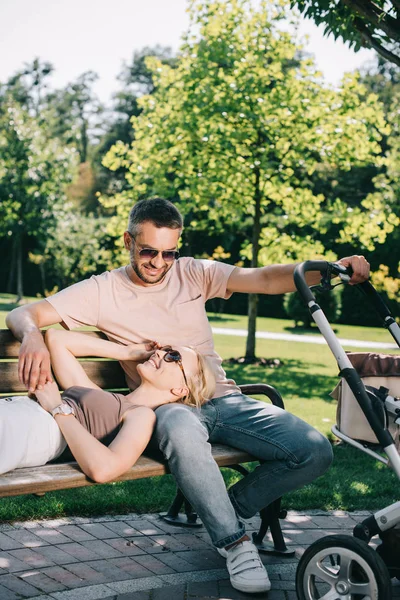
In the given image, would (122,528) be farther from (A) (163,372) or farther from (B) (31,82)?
(B) (31,82)

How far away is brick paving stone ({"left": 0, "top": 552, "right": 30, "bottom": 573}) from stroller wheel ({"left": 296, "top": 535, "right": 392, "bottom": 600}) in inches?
50.4

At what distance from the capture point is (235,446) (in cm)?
371

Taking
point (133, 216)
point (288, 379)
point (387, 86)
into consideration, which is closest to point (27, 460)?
point (133, 216)

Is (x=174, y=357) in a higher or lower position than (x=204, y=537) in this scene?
higher

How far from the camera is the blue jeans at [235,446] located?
3.32 m

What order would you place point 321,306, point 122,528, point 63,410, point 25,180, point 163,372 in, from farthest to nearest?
point 25,180
point 321,306
point 122,528
point 163,372
point 63,410

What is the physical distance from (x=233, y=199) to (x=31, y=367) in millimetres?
10073

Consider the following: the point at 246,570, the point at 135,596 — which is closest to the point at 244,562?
the point at 246,570

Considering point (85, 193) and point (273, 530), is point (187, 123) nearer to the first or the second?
point (273, 530)

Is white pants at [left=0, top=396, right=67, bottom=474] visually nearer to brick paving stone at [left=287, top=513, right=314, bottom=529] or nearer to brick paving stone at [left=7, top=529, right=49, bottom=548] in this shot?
brick paving stone at [left=7, top=529, right=49, bottom=548]

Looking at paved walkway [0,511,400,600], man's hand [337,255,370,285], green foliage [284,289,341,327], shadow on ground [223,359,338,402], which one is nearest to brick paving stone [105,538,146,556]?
paved walkway [0,511,400,600]

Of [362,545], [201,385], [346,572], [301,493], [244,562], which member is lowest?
[301,493]

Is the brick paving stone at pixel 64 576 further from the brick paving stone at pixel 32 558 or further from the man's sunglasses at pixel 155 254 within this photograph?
the man's sunglasses at pixel 155 254

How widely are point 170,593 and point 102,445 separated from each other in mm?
757
